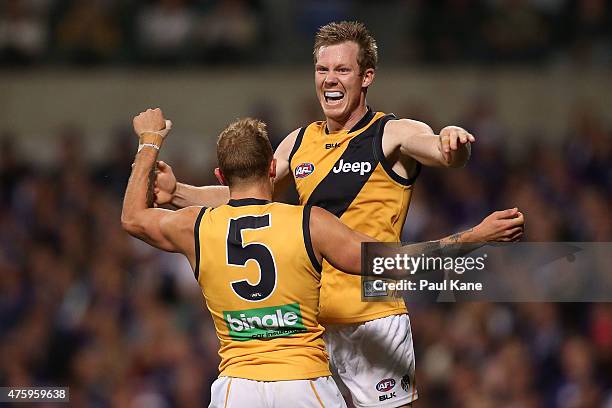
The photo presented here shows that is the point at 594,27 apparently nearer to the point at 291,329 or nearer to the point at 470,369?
the point at 470,369

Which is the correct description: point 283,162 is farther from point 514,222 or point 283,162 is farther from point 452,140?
point 514,222

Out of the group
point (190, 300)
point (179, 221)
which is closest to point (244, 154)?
point (179, 221)

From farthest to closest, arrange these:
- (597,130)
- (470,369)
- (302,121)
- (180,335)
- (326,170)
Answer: (302,121) → (597,130) → (180,335) → (470,369) → (326,170)

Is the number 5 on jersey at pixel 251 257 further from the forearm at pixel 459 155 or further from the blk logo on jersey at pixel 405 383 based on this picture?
the blk logo on jersey at pixel 405 383

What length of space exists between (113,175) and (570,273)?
19.0ft

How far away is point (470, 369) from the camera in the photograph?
10070 millimetres

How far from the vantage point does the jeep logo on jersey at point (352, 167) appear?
19.5 feet

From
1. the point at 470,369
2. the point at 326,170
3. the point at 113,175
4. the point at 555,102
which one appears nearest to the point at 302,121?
the point at 113,175

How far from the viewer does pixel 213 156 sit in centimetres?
1417

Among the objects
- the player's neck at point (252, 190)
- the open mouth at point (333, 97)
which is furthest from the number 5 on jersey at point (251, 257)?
the open mouth at point (333, 97)

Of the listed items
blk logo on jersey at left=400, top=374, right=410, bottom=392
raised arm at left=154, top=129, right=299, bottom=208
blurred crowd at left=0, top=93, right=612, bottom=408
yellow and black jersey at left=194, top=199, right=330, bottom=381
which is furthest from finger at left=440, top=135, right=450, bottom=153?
blurred crowd at left=0, top=93, right=612, bottom=408

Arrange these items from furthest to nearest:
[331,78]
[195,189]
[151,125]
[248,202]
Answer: [195,189], [331,78], [151,125], [248,202]

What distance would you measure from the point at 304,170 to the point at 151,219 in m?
0.98

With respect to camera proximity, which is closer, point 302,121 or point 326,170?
point 326,170
